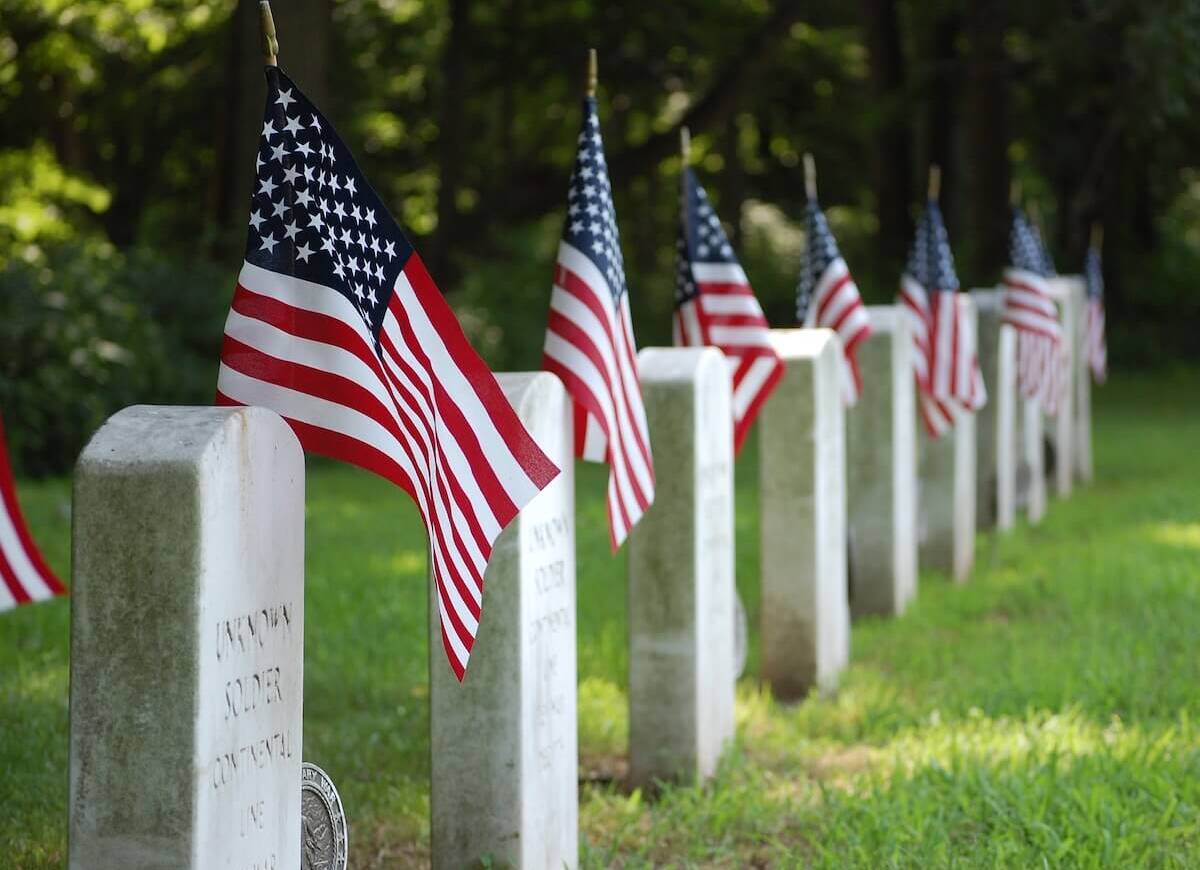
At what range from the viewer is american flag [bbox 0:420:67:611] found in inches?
252

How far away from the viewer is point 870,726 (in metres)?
7.12

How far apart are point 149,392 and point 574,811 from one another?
11969 mm

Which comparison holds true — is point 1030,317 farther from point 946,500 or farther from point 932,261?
point 946,500

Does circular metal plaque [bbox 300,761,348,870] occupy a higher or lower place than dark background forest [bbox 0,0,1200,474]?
lower

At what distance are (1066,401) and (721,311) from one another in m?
8.43

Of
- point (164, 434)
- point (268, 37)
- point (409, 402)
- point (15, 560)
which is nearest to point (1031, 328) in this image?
point (15, 560)

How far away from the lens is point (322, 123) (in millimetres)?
3994

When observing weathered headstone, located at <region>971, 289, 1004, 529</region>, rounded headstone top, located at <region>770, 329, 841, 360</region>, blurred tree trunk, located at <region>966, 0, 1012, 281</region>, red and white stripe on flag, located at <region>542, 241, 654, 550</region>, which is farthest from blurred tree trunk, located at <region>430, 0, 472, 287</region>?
red and white stripe on flag, located at <region>542, 241, 654, 550</region>

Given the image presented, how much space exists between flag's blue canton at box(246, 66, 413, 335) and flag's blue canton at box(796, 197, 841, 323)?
230 inches

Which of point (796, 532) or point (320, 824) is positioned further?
point (796, 532)

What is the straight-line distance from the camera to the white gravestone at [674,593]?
633cm

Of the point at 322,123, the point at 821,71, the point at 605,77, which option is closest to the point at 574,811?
the point at 322,123

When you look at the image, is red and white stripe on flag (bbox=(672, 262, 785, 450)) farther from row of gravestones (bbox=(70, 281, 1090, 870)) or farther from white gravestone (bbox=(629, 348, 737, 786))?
white gravestone (bbox=(629, 348, 737, 786))

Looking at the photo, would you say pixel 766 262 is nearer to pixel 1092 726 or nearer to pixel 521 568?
pixel 1092 726
